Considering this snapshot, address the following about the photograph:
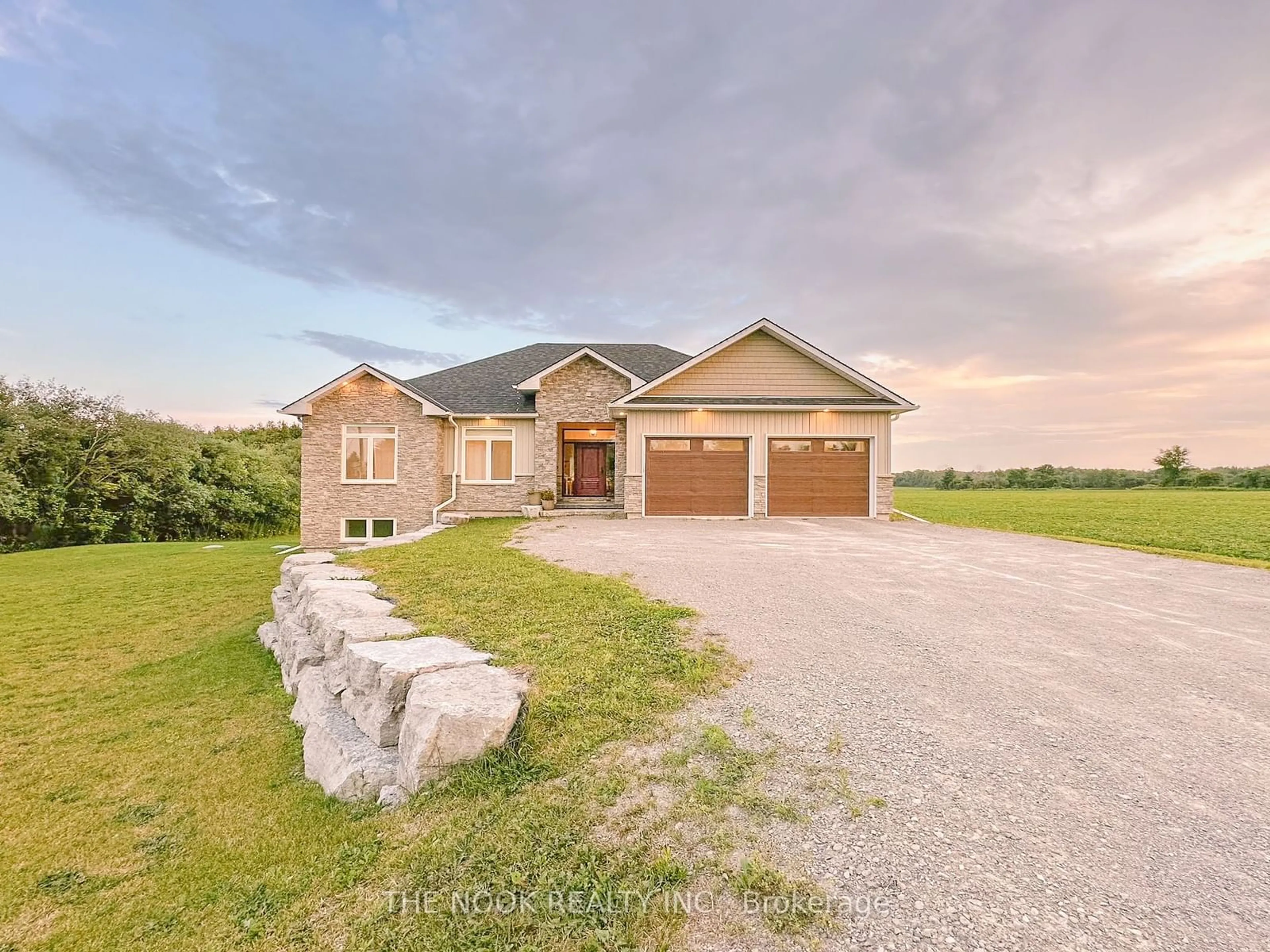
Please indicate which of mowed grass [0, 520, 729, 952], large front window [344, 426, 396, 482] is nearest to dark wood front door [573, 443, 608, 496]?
large front window [344, 426, 396, 482]

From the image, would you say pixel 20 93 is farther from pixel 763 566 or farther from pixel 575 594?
pixel 763 566

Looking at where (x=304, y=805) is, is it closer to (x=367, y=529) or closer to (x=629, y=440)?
(x=629, y=440)

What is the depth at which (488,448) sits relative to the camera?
16.1m

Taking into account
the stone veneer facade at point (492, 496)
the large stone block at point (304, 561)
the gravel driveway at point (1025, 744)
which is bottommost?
the gravel driveway at point (1025, 744)

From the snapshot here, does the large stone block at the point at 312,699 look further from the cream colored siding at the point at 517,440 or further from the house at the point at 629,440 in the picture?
the cream colored siding at the point at 517,440

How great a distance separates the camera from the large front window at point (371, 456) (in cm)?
1524

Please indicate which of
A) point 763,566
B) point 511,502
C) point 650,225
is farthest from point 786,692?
point 650,225

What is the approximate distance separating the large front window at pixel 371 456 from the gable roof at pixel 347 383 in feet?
4.08

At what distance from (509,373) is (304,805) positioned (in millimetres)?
16673

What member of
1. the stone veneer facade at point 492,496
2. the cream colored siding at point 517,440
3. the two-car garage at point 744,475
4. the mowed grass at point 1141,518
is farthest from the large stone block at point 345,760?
the mowed grass at point 1141,518

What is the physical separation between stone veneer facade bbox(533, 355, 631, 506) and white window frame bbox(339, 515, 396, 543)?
4632mm

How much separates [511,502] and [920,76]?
16.6m

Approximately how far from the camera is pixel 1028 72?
1170 cm

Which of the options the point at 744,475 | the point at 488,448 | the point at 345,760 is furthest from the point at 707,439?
the point at 345,760
